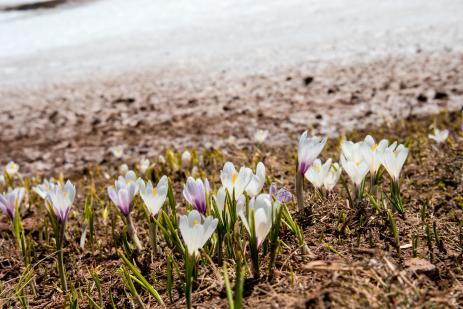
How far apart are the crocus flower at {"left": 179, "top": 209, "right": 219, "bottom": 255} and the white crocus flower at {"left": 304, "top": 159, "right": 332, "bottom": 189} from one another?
628 mm

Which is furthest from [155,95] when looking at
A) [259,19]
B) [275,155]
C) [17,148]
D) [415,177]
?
[259,19]

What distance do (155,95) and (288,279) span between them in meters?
4.56

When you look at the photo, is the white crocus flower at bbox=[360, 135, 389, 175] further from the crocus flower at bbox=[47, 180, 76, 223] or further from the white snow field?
the white snow field

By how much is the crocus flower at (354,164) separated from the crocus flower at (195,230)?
62 cm

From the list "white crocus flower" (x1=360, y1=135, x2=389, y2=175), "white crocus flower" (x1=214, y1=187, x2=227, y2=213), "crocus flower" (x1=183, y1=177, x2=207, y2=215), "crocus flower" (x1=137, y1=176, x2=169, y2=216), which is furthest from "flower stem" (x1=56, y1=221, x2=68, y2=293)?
"white crocus flower" (x1=360, y1=135, x2=389, y2=175)

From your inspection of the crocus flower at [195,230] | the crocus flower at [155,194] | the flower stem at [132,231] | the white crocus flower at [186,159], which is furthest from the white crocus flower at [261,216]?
the white crocus flower at [186,159]

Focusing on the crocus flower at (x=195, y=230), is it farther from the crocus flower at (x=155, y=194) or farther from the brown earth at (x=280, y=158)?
the crocus flower at (x=155, y=194)

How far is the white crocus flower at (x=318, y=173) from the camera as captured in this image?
2.03 meters

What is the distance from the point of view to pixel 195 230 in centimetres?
151

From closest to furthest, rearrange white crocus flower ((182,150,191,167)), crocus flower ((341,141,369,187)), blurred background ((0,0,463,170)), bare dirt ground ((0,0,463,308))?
bare dirt ground ((0,0,463,308)), crocus flower ((341,141,369,187)), white crocus flower ((182,150,191,167)), blurred background ((0,0,463,170))

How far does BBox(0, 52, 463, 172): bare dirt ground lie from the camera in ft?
14.5

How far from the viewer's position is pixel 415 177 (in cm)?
274

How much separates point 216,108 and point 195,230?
3793mm

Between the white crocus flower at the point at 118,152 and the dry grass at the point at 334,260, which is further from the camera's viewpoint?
the white crocus flower at the point at 118,152
